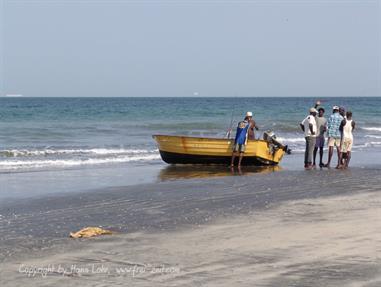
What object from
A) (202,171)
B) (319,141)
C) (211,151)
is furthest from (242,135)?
(319,141)

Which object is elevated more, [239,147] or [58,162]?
[239,147]

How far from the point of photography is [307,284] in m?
5.90

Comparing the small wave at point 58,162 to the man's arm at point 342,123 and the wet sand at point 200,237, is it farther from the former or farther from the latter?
the man's arm at point 342,123

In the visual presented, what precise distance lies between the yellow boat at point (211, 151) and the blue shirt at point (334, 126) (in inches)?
71.5

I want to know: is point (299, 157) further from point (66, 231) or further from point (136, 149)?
point (66, 231)

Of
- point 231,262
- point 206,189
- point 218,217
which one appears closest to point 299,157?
point 206,189

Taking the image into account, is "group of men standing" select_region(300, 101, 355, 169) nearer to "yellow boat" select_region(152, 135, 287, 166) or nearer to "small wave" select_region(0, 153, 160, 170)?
"yellow boat" select_region(152, 135, 287, 166)

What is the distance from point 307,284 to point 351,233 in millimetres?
2212

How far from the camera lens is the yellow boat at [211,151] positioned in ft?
56.5

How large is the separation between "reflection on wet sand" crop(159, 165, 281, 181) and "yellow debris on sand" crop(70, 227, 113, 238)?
6.16m

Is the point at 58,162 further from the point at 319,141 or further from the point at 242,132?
the point at 319,141

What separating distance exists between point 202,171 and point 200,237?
8.40 m

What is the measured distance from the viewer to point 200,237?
8016 millimetres

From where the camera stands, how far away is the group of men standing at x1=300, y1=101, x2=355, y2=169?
52.2 ft
